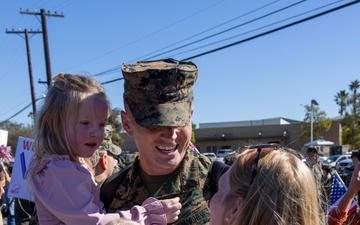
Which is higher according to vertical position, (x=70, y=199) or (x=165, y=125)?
(x=165, y=125)

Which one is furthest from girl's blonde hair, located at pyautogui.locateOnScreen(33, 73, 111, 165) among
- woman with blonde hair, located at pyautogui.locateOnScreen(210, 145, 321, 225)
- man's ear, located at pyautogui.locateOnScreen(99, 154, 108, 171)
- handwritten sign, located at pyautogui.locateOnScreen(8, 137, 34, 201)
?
handwritten sign, located at pyautogui.locateOnScreen(8, 137, 34, 201)

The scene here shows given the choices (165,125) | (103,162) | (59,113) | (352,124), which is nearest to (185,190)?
(165,125)

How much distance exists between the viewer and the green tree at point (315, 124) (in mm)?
52425

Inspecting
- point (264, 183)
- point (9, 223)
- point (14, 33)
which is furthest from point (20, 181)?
point (14, 33)

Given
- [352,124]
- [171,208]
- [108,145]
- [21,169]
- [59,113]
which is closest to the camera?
[171,208]

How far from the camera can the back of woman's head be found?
4.95 ft

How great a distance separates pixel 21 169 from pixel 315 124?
5040 centimetres

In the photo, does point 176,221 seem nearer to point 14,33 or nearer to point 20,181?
point 20,181

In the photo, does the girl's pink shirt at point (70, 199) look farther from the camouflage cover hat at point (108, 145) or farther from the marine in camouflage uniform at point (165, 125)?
the camouflage cover hat at point (108, 145)

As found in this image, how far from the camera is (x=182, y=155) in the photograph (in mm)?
2102

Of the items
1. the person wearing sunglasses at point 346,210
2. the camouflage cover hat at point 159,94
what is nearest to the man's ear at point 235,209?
the camouflage cover hat at point 159,94

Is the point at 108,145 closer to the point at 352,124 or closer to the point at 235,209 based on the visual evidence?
the point at 235,209

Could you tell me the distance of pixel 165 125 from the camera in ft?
6.40

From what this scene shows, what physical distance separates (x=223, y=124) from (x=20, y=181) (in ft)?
206
